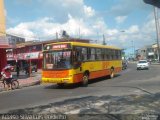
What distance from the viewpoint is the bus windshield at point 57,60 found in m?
22.8

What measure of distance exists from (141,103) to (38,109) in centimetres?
380

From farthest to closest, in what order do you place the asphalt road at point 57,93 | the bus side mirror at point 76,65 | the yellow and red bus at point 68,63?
the bus side mirror at point 76,65, the yellow and red bus at point 68,63, the asphalt road at point 57,93

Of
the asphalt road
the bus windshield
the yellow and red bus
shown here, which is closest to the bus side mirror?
the yellow and red bus

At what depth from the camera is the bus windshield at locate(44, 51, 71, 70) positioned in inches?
899

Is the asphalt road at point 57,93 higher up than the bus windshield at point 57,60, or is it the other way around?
the bus windshield at point 57,60

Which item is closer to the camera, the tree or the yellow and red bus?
the tree

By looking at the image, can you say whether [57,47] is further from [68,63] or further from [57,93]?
[57,93]

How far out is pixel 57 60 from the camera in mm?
23156

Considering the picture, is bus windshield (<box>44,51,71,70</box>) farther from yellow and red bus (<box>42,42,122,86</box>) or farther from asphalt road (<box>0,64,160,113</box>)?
asphalt road (<box>0,64,160,113</box>)

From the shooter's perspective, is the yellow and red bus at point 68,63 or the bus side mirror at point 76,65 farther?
the bus side mirror at point 76,65

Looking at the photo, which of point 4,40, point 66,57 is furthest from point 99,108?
point 4,40

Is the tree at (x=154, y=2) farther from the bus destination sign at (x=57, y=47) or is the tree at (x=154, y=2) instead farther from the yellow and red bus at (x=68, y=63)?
the bus destination sign at (x=57, y=47)

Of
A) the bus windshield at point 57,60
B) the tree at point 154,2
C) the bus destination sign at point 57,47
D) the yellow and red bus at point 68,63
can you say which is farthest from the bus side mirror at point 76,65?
the tree at point 154,2

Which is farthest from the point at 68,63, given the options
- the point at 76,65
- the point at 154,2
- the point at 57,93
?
the point at 154,2
